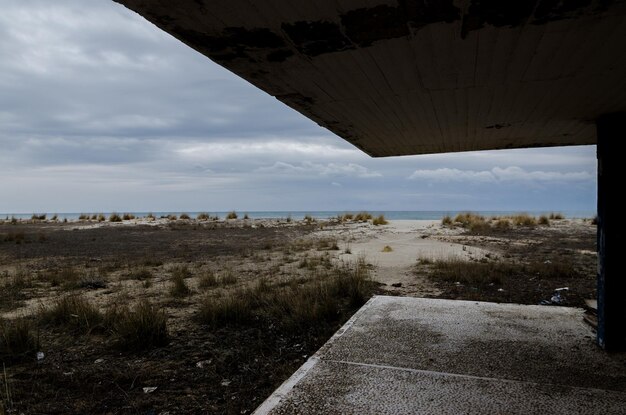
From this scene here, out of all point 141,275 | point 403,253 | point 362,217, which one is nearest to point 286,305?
point 141,275

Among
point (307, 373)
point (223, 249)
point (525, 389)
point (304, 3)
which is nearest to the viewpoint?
point (304, 3)

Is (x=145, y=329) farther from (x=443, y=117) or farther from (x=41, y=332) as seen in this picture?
(x=443, y=117)

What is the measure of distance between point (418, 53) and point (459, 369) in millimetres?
2685

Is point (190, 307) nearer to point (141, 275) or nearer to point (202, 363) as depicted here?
point (202, 363)

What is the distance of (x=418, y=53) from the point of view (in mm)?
2619

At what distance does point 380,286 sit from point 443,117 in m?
4.58

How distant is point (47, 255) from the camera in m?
13.2

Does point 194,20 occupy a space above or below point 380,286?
above

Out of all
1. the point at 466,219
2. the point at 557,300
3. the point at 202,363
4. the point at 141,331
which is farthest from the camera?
the point at 466,219

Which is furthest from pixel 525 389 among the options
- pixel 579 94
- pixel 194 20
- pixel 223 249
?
pixel 223 249

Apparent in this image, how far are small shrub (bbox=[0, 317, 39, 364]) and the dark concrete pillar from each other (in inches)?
240

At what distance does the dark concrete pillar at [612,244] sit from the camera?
394 cm

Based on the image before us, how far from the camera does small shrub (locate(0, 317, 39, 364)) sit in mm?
4523

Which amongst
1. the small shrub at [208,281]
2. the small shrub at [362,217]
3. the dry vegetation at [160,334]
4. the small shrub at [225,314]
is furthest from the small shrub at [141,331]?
the small shrub at [362,217]
